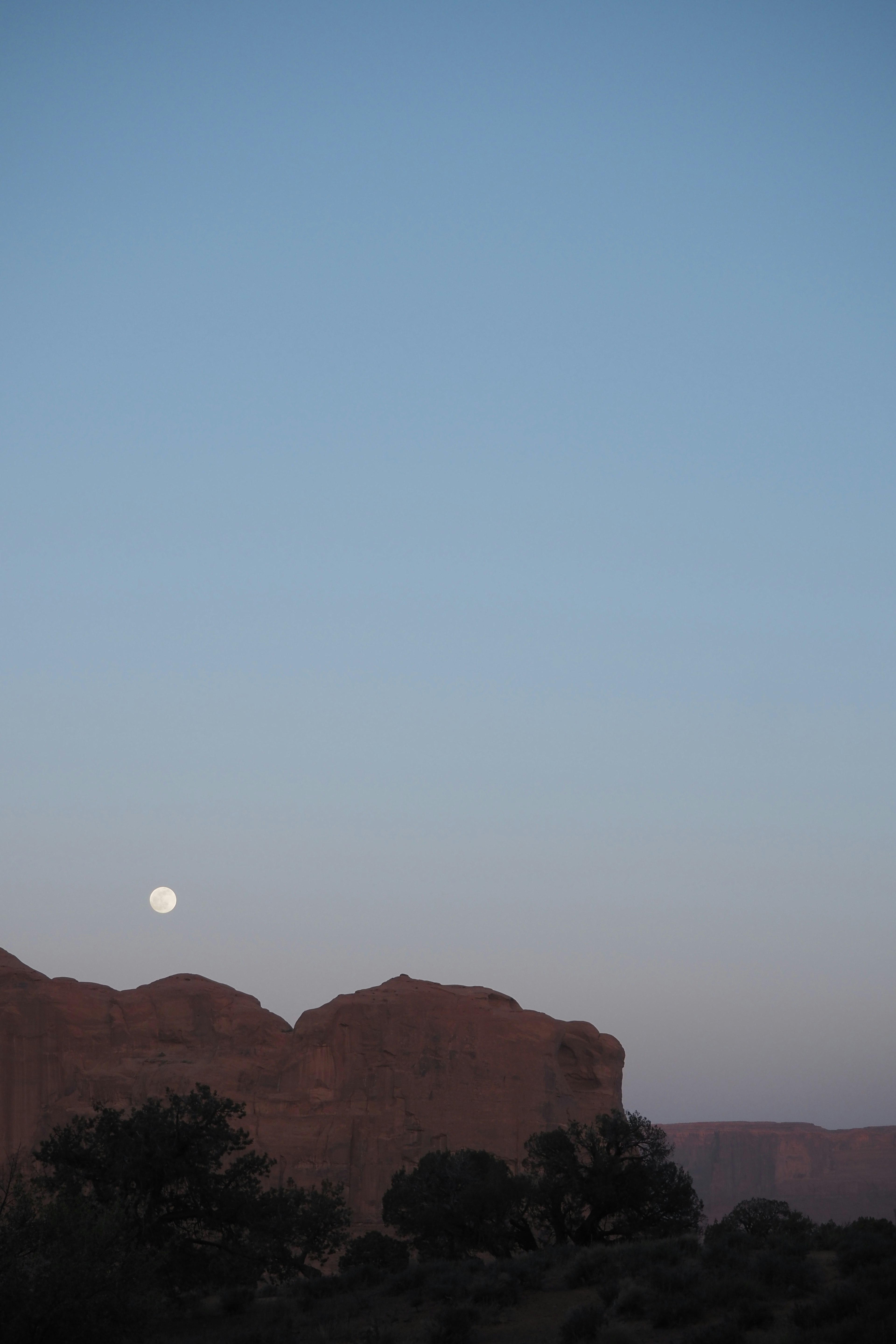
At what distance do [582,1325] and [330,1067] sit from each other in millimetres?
48239

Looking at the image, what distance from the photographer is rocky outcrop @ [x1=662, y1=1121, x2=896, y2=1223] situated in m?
133

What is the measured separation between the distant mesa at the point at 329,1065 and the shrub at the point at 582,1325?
43797 millimetres

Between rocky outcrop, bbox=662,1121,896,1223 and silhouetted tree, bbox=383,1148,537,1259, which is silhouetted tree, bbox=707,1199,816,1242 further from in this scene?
rocky outcrop, bbox=662,1121,896,1223

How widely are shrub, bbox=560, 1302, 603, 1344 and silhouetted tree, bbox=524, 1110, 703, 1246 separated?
13.1 m

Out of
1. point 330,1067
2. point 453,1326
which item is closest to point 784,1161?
point 330,1067

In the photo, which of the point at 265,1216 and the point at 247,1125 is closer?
the point at 265,1216

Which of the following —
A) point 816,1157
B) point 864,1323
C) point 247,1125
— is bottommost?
point 816,1157

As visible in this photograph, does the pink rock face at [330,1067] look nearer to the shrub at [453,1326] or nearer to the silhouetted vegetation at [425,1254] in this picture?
the silhouetted vegetation at [425,1254]

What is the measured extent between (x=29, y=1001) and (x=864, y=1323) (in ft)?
192

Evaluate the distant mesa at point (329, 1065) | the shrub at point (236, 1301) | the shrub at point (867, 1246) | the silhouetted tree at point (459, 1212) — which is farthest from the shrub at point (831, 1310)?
the distant mesa at point (329, 1065)

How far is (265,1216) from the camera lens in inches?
969

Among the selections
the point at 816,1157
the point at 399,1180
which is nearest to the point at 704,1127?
the point at 816,1157

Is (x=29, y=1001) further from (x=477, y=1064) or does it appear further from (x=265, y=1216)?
(x=265, y=1216)

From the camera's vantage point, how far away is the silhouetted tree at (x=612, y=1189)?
1150 inches
